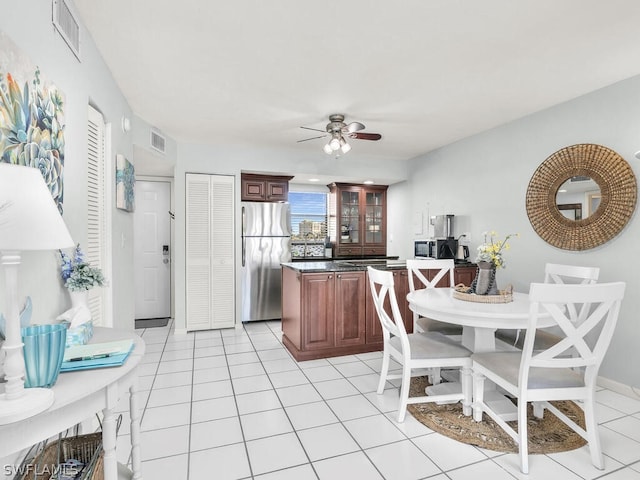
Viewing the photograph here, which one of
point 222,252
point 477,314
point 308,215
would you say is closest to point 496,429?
point 477,314

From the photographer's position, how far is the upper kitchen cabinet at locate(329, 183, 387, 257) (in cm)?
596

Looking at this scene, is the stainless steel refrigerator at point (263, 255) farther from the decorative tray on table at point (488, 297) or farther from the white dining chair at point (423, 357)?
the decorative tray on table at point (488, 297)

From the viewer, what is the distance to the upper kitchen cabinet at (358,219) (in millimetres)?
5965

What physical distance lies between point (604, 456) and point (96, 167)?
3.65 metres

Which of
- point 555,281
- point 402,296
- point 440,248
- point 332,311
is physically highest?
point 440,248

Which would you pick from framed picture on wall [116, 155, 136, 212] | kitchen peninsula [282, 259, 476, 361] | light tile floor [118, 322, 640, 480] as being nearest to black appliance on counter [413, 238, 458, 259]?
kitchen peninsula [282, 259, 476, 361]

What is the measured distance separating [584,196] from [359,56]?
232 cm

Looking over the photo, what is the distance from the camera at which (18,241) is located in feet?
2.80

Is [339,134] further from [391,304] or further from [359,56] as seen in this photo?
[391,304]

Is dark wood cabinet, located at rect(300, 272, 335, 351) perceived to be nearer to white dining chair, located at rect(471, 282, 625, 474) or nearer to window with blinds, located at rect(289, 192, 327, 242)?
white dining chair, located at rect(471, 282, 625, 474)

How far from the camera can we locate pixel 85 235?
6.89 ft

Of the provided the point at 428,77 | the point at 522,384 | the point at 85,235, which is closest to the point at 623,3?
the point at 428,77

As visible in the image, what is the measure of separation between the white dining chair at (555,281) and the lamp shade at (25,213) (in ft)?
9.14

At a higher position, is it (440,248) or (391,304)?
(440,248)
